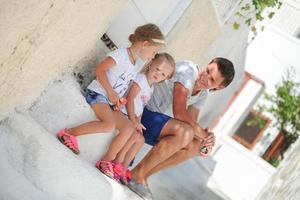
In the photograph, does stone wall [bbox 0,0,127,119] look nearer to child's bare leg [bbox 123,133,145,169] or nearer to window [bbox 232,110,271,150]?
child's bare leg [bbox 123,133,145,169]

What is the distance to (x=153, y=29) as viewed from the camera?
4.51 meters

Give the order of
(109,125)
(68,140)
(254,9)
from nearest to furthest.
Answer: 1. (68,140)
2. (109,125)
3. (254,9)

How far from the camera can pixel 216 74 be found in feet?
16.9

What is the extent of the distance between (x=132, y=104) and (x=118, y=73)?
1.04 ft

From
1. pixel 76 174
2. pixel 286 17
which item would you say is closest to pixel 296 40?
pixel 286 17

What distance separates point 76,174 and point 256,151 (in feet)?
65.7

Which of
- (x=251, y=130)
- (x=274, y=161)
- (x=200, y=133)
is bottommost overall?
(x=200, y=133)

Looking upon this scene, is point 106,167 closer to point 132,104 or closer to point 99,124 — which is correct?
point 99,124

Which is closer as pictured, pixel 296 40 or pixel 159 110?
pixel 159 110

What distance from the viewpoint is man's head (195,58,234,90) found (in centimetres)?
513

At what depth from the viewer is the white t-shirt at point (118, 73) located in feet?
14.6

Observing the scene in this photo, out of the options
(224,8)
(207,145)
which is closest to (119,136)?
(207,145)

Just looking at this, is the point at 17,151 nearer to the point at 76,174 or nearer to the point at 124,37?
the point at 76,174

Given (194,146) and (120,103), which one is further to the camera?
(194,146)
